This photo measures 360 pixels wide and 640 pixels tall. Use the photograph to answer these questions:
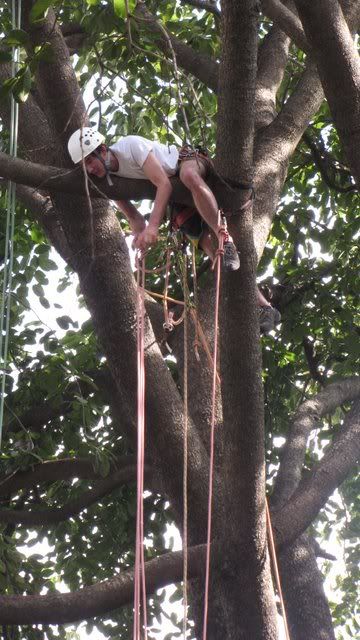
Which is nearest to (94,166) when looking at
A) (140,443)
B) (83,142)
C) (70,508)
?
(83,142)

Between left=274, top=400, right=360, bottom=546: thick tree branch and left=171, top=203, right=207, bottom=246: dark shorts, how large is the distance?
1.21m

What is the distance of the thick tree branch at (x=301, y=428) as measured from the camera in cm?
439

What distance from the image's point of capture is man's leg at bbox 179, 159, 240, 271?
10.7ft

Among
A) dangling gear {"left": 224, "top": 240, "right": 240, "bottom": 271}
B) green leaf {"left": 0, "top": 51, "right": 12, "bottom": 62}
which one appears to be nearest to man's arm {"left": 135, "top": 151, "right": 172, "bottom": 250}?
dangling gear {"left": 224, "top": 240, "right": 240, "bottom": 271}

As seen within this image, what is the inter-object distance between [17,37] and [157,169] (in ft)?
2.39

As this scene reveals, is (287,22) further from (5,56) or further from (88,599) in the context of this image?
(88,599)

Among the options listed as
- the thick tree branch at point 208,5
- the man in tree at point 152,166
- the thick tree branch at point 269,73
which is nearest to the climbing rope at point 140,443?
the man in tree at point 152,166

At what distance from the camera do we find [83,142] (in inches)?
142

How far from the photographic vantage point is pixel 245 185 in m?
3.38

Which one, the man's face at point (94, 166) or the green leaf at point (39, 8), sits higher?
the green leaf at point (39, 8)

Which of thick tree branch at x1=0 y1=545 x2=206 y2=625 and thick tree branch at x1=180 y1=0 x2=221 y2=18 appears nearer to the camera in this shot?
thick tree branch at x1=0 y1=545 x2=206 y2=625

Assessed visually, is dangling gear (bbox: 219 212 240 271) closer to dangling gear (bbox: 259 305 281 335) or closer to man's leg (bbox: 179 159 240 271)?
man's leg (bbox: 179 159 240 271)

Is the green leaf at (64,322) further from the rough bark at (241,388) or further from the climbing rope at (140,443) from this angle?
the rough bark at (241,388)

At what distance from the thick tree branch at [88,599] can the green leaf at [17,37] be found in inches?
76.9
